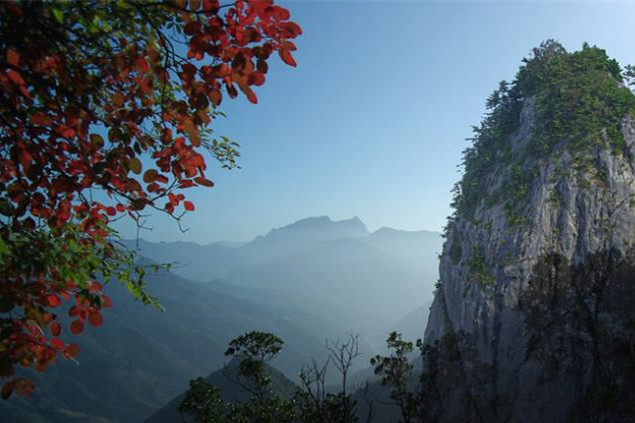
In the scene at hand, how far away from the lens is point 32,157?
2.51m

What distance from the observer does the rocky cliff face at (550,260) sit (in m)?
26.4

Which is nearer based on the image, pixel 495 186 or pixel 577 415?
pixel 577 415

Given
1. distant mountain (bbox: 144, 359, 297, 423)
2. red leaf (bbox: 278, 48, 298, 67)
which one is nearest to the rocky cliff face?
red leaf (bbox: 278, 48, 298, 67)

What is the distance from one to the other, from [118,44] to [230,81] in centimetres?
126

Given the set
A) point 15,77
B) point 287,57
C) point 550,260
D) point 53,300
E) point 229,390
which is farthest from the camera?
point 229,390

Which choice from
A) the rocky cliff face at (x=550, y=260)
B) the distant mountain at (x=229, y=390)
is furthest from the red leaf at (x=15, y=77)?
the distant mountain at (x=229, y=390)

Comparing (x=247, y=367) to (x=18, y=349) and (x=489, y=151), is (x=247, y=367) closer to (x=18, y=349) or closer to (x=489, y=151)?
(x=18, y=349)

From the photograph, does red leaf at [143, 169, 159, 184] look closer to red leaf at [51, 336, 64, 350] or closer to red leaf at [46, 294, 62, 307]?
red leaf at [46, 294, 62, 307]

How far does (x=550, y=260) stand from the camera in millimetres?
29203

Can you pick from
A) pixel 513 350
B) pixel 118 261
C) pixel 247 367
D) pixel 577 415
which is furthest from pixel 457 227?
pixel 118 261

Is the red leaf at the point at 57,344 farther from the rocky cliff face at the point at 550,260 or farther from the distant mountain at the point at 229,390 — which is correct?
the distant mountain at the point at 229,390

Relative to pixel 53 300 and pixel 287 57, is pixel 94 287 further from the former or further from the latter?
pixel 287 57

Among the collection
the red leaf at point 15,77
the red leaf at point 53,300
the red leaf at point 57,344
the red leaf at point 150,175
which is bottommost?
the red leaf at point 57,344

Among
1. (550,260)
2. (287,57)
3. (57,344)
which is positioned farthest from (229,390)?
(287,57)
